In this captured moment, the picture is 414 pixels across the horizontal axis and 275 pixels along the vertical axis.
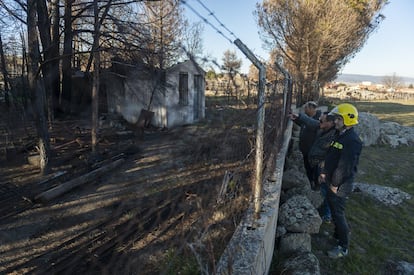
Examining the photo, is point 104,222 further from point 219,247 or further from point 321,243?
point 321,243

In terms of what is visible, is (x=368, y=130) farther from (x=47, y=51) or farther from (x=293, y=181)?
(x=47, y=51)

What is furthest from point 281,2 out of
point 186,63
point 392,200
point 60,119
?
point 392,200

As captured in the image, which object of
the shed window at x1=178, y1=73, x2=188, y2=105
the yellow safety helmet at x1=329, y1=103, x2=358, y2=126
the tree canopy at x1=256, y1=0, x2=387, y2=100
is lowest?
the yellow safety helmet at x1=329, y1=103, x2=358, y2=126

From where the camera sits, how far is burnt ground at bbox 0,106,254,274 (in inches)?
143

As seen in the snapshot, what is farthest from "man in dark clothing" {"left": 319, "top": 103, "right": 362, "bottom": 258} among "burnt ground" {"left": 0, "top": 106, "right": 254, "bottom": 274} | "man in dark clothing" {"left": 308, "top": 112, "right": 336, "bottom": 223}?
"burnt ground" {"left": 0, "top": 106, "right": 254, "bottom": 274}

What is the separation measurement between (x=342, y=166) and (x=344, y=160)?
80mm

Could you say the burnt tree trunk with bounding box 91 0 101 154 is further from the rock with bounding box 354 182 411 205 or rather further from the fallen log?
the rock with bounding box 354 182 411 205

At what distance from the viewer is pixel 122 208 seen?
5.64 m

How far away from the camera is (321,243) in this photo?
158 inches

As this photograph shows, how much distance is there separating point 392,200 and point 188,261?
4.65 meters

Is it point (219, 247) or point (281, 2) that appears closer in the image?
point (219, 247)

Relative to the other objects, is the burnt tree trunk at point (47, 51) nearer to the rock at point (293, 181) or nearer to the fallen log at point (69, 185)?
the fallen log at point (69, 185)

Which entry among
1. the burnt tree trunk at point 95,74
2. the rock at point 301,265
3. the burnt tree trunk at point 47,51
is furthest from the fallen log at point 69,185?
the rock at point 301,265

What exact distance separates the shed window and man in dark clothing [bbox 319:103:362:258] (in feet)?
38.5
